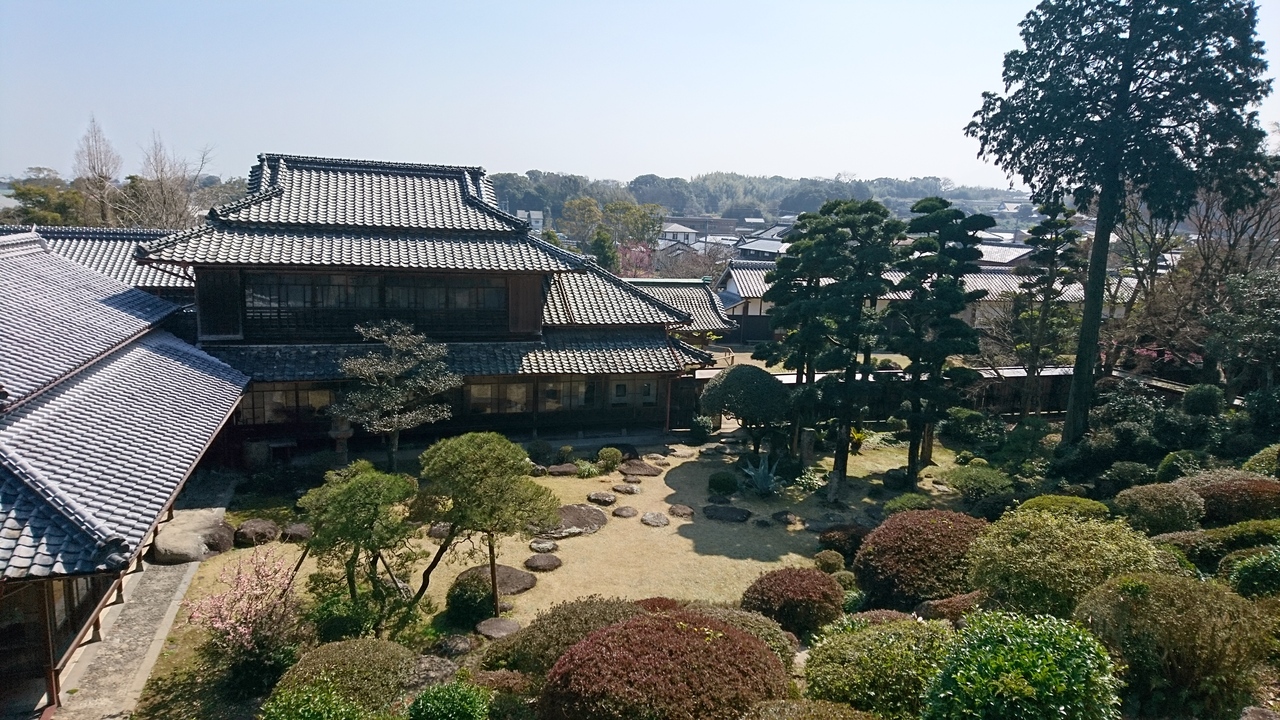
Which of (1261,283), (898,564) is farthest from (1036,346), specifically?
(898,564)

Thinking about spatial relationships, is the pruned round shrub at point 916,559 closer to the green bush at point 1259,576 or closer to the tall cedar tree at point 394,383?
the green bush at point 1259,576

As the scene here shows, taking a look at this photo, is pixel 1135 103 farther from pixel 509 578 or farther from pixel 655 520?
pixel 509 578

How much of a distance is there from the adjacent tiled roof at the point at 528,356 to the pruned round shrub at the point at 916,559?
456 inches

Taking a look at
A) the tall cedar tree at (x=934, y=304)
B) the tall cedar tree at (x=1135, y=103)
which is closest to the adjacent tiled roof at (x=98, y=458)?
the tall cedar tree at (x=934, y=304)

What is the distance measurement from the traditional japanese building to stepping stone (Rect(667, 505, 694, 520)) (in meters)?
5.76

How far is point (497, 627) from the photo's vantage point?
1330 centimetres

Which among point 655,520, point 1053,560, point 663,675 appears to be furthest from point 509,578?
point 1053,560

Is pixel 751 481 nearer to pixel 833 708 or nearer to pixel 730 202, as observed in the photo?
pixel 833 708

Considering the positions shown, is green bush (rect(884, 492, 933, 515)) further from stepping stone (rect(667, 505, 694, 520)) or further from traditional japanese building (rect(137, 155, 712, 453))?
traditional japanese building (rect(137, 155, 712, 453))

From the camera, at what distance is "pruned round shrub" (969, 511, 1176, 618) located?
9719 millimetres

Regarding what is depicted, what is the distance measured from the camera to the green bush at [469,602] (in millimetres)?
13664

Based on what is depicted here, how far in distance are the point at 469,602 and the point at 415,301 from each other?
1242cm

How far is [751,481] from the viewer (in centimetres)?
2172

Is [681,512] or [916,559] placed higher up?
[916,559]
